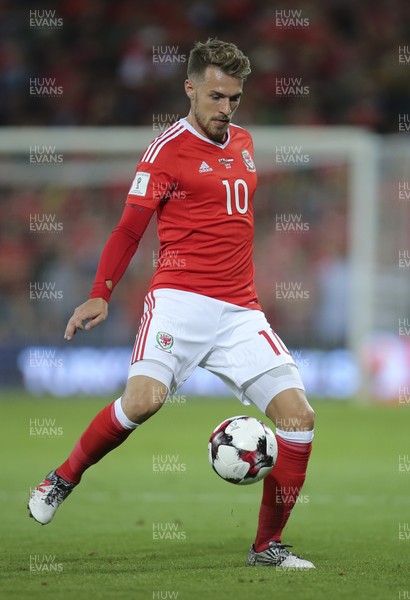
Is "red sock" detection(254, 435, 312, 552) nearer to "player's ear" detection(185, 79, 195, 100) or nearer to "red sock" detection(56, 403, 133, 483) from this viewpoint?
"red sock" detection(56, 403, 133, 483)

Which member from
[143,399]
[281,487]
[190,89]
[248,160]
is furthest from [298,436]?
[190,89]

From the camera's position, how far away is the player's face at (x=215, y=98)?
575 centimetres

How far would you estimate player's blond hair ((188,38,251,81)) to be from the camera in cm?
574

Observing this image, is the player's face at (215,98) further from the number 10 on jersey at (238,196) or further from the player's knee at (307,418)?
the player's knee at (307,418)

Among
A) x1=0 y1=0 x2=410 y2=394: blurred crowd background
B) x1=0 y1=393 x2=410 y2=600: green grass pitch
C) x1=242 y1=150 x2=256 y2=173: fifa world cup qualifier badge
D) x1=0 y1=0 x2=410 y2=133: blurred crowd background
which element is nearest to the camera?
x1=0 y1=393 x2=410 y2=600: green grass pitch

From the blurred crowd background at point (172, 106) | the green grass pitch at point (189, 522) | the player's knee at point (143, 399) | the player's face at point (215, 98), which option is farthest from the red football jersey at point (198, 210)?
the blurred crowd background at point (172, 106)

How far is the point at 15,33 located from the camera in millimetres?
20266

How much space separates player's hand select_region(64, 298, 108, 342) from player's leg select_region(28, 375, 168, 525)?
341 millimetres

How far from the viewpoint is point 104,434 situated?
5.61m

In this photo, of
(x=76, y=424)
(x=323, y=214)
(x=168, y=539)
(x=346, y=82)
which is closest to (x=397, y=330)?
(x=323, y=214)

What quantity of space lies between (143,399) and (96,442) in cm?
35

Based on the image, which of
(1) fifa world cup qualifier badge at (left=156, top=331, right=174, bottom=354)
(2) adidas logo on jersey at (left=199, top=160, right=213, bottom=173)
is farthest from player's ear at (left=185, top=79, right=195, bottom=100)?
(1) fifa world cup qualifier badge at (left=156, top=331, right=174, bottom=354)

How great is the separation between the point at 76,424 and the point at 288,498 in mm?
7395

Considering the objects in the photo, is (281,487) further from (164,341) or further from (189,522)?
(189,522)
